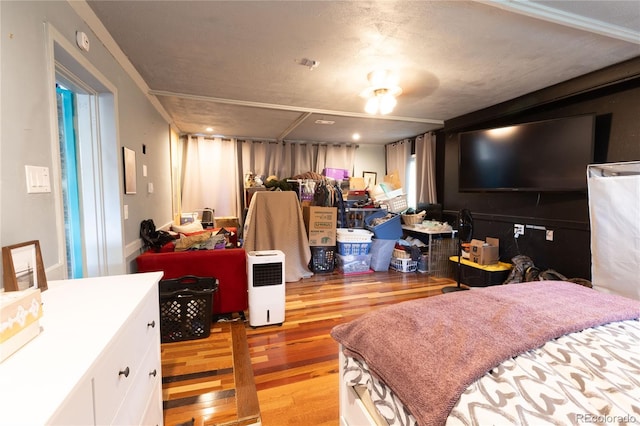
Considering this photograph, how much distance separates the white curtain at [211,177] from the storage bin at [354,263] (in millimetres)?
2401

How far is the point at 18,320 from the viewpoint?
0.70m

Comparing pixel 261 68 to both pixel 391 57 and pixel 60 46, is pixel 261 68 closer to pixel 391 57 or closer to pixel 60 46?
pixel 391 57

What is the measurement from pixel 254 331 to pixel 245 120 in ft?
9.66

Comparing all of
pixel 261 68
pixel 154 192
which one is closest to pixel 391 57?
pixel 261 68

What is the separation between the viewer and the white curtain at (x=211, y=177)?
5.05m

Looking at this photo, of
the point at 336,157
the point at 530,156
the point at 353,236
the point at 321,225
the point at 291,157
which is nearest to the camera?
the point at 530,156

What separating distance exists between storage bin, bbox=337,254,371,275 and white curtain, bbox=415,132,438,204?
1.59m

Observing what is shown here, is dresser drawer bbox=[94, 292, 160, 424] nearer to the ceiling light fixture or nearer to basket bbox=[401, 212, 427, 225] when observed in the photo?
the ceiling light fixture

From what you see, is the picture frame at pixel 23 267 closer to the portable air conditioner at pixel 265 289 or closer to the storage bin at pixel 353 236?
the portable air conditioner at pixel 265 289

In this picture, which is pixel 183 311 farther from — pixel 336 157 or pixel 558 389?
pixel 336 157

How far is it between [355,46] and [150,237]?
247 centimetres

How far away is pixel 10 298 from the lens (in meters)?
0.73

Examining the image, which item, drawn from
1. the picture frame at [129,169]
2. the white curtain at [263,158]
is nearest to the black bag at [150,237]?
the picture frame at [129,169]

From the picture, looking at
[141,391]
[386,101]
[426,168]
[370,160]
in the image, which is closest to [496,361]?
[141,391]
